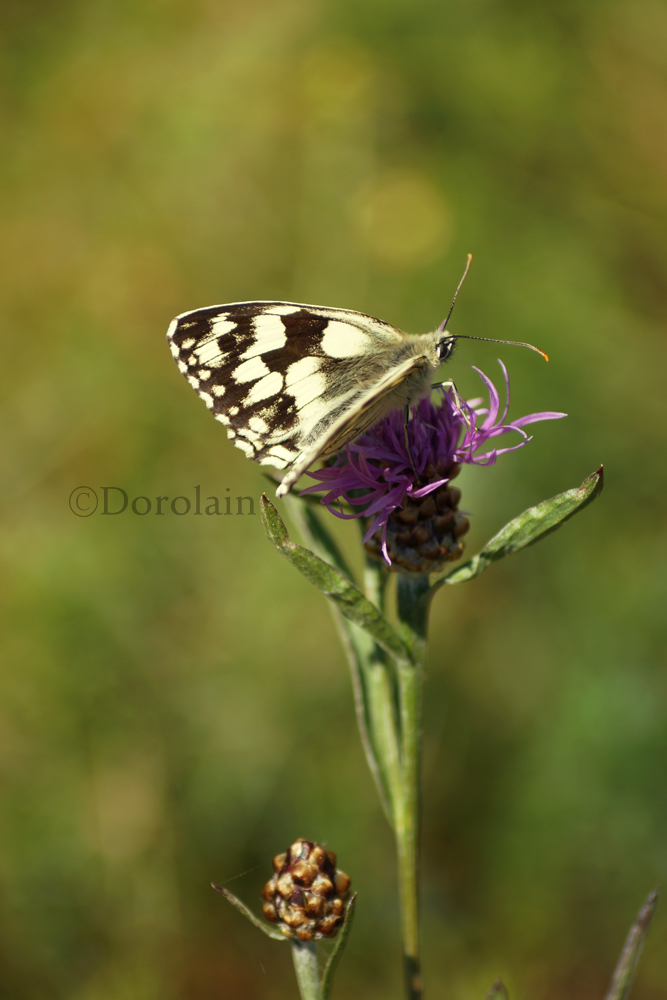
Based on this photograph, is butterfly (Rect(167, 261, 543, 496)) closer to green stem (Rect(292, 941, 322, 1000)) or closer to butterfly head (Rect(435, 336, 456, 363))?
butterfly head (Rect(435, 336, 456, 363))

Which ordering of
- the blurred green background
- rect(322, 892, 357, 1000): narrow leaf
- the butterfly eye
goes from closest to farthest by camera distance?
rect(322, 892, 357, 1000): narrow leaf < the butterfly eye < the blurred green background

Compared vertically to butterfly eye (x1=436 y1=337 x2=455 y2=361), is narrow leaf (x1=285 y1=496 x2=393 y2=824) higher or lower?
lower

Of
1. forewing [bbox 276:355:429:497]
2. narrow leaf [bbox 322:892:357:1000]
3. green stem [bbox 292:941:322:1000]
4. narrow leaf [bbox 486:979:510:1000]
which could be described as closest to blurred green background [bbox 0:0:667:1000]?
narrow leaf [bbox 486:979:510:1000]

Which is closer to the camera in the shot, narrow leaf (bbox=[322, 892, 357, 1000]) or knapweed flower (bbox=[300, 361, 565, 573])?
narrow leaf (bbox=[322, 892, 357, 1000])

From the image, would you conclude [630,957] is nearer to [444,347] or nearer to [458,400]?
[458,400]

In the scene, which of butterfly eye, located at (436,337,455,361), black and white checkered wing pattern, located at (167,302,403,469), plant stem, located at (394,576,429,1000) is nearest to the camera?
plant stem, located at (394,576,429,1000)

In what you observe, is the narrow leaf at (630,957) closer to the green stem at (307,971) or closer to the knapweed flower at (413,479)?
the green stem at (307,971)

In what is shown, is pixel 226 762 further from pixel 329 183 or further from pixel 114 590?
pixel 329 183
